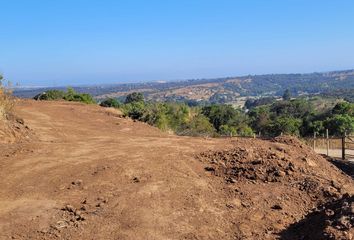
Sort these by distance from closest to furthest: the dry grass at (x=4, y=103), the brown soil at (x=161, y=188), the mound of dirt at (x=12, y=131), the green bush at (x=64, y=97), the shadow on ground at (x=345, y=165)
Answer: the brown soil at (x=161, y=188), the mound of dirt at (x=12, y=131), the dry grass at (x=4, y=103), the shadow on ground at (x=345, y=165), the green bush at (x=64, y=97)

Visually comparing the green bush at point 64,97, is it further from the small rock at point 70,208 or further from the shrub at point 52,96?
the small rock at point 70,208

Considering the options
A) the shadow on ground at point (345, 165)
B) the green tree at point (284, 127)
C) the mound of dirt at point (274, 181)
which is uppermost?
the mound of dirt at point (274, 181)

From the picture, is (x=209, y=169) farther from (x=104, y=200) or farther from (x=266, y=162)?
(x=104, y=200)

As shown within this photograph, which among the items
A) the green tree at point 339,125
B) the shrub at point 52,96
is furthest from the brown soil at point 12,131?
the green tree at point 339,125

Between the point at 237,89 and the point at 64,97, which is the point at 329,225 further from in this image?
the point at 237,89

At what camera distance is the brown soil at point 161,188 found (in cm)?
668

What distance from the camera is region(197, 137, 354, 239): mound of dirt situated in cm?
723

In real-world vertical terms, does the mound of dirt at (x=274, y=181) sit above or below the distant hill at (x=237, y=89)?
above

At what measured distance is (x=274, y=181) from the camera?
860cm

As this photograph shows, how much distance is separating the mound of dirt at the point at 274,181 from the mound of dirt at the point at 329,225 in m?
0.32

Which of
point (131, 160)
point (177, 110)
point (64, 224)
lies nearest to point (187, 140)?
point (131, 160)

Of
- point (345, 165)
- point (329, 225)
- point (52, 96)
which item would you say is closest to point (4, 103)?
point (329, 225)

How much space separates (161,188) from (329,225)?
3035mm

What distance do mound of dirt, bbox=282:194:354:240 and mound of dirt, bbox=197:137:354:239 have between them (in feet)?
1.04
